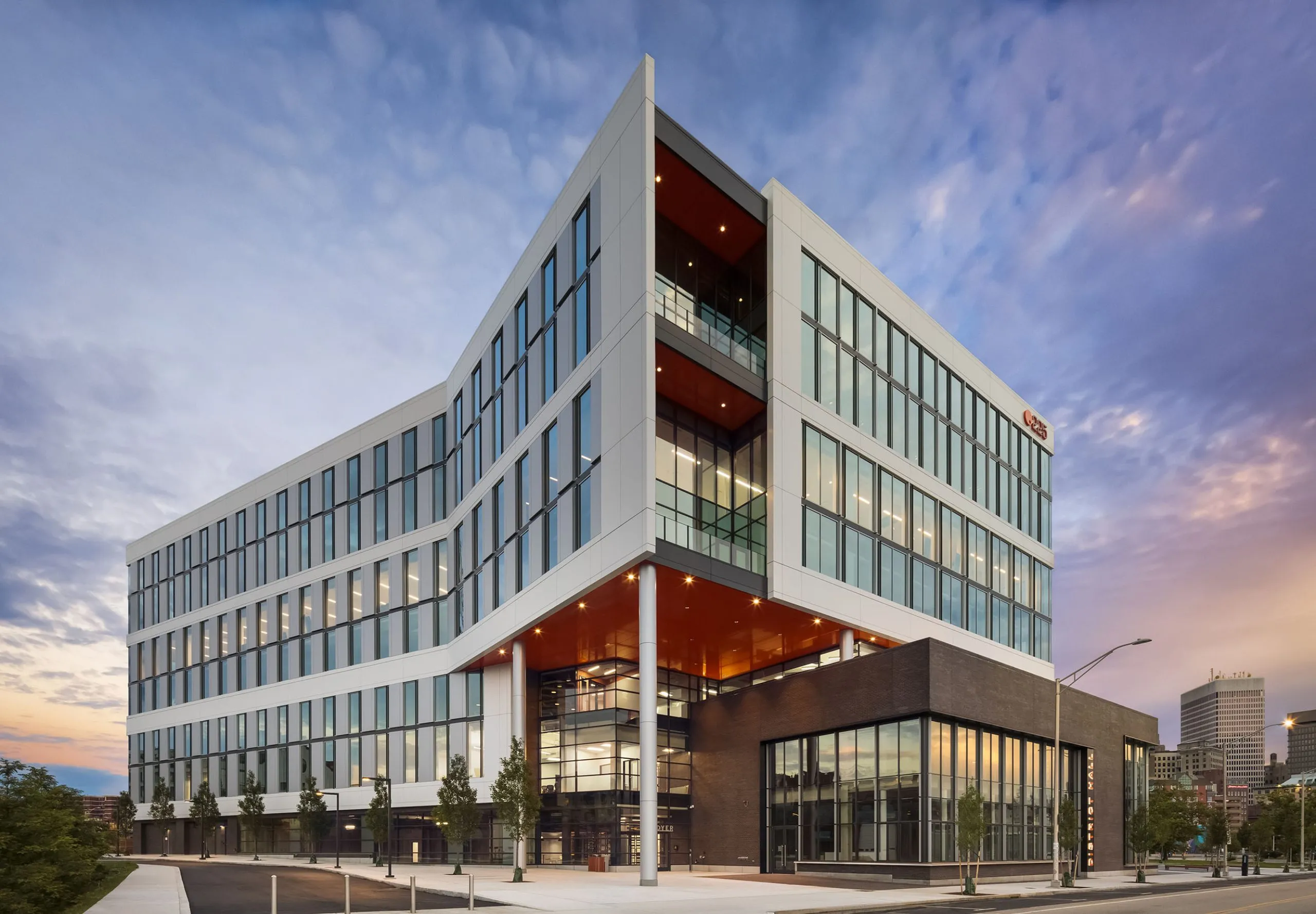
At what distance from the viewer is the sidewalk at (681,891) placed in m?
25.7

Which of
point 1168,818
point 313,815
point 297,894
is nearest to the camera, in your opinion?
point 297,894

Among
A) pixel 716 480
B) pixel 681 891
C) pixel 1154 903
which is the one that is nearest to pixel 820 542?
pixel 716 480

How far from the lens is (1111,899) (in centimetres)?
3122

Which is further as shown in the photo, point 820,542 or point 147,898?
point 820,542

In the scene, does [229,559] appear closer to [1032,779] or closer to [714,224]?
[714,224]

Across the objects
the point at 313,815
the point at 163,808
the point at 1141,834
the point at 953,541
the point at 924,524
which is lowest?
the point at 163,808

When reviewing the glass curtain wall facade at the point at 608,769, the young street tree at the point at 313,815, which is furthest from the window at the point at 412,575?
the glass curtain wall facade at the point at 608,769

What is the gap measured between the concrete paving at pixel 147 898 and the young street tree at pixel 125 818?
5083 centimetres

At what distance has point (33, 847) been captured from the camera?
17625 mm

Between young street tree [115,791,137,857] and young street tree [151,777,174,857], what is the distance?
231 inches

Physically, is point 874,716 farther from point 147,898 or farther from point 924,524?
point 147,898

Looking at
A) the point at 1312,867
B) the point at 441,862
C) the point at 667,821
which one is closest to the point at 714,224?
the point at 667,821

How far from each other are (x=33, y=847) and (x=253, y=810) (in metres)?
55.2

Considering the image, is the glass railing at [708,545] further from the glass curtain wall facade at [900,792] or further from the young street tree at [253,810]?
the young street tree at [253,810]
